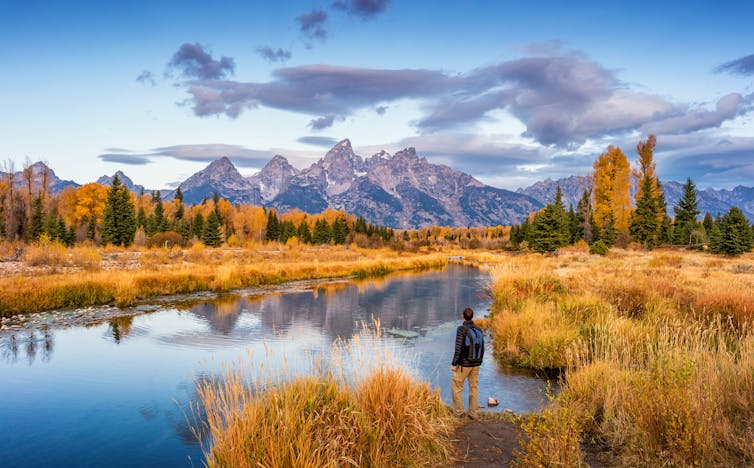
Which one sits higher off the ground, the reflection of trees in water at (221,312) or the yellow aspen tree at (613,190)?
the yellow aspen tree at (613,190)

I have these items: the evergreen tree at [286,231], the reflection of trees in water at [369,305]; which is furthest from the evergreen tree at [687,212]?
the evergreen tree at [286,231]

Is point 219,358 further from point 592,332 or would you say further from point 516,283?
point 516,283

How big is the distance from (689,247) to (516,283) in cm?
4211

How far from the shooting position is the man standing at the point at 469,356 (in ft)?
25.2

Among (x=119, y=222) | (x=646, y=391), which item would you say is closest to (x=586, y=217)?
(x=646, y=391)

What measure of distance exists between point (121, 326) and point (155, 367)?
618cm

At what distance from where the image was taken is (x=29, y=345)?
14.0 meters

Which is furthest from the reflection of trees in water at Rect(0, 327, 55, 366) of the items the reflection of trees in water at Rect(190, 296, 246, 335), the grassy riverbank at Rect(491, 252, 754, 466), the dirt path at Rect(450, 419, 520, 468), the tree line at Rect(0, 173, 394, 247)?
the tree line at Rect(0, 173, 394, 247)

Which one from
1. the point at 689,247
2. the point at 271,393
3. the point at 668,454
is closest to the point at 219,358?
the point at 271,393

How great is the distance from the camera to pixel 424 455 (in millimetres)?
6172

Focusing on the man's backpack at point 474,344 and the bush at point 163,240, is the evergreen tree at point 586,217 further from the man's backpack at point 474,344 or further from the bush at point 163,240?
the man's backpack at point 474,344

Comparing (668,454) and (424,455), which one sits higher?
(668,454)

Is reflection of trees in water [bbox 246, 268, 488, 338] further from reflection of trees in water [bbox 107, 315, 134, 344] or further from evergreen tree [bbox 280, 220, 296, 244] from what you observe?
evergreen tree [bbox 280, 220, 296, 244]

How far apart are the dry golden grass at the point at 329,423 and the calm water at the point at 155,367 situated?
2.57ft
